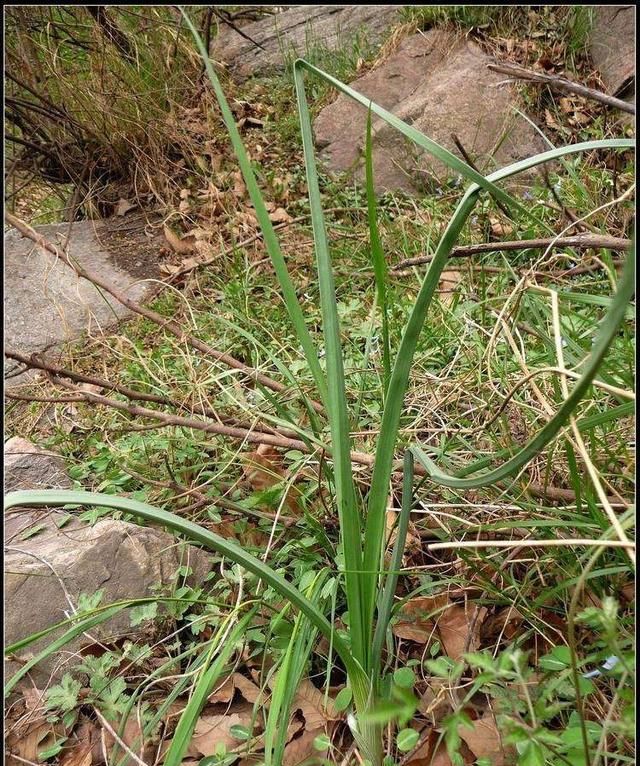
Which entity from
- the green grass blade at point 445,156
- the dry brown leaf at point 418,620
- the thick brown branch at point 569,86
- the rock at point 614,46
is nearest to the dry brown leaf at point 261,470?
the dry brown leaf at point 418,620

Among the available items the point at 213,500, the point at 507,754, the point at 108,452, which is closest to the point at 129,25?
the point at 108,452

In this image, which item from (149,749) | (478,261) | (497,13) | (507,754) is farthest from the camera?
(497,13)

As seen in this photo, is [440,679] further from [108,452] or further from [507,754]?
[108,452]

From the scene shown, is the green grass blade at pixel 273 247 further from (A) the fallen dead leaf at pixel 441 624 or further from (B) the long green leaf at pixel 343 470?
(A) the fallen dead leaf at pixel 441 624

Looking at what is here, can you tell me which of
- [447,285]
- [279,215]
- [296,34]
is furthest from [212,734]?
[296,34]

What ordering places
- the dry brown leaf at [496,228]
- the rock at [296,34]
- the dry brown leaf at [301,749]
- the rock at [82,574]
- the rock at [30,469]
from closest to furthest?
the dry brown leaf at [301,749] → the rock at [82,574] → the rock at [30,469] → the dry brown leaf at [496,228] → the rock at [296,34]

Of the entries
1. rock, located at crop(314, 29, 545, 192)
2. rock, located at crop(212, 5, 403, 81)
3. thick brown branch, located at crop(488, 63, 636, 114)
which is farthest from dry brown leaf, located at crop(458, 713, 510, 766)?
rock, located at crop(212, 5, 403, 81)
